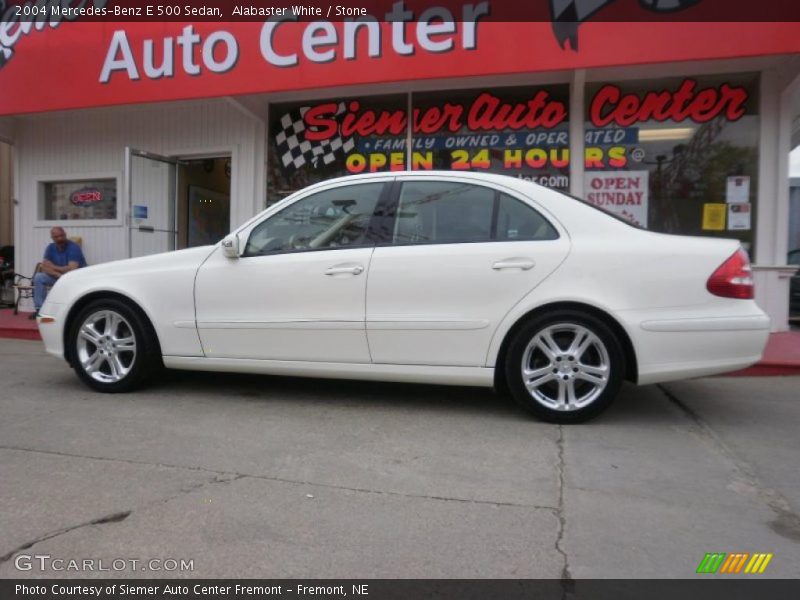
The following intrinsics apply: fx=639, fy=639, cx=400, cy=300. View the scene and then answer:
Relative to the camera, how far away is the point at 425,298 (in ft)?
13.9

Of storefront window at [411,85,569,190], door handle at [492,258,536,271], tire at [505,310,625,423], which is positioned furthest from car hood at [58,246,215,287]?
storefront window at [411,85,569,190]

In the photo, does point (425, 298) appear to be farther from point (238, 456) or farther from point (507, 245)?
point (238, 456)

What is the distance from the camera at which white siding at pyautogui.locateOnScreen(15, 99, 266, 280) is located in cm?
902

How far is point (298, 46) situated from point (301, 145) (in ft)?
5.13

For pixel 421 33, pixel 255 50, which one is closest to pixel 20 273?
pixel 255 50

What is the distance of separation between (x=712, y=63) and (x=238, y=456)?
6694 mm

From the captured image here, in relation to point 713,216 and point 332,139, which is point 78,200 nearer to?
point 332,139

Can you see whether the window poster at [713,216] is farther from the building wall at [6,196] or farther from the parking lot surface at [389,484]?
the building wall at [6,196]

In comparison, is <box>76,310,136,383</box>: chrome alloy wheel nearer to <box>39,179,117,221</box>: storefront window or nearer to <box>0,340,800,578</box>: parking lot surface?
<box>0,340,800,578</box>: parking lot surface

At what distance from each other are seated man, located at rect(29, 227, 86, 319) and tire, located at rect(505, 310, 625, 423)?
6967 mm

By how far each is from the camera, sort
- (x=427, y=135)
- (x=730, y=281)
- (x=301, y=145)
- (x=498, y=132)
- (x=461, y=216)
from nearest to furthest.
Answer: (x=730, y=281) < (x=461, y=216) < (x=498, y=132) < (x=427, y=135) < (x=301, y=145)

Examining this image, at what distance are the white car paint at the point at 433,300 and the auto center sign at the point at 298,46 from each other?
10.5ft

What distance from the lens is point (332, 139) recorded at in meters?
8.69

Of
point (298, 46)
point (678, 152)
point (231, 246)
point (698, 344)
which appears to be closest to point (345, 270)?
point (231, 246)
